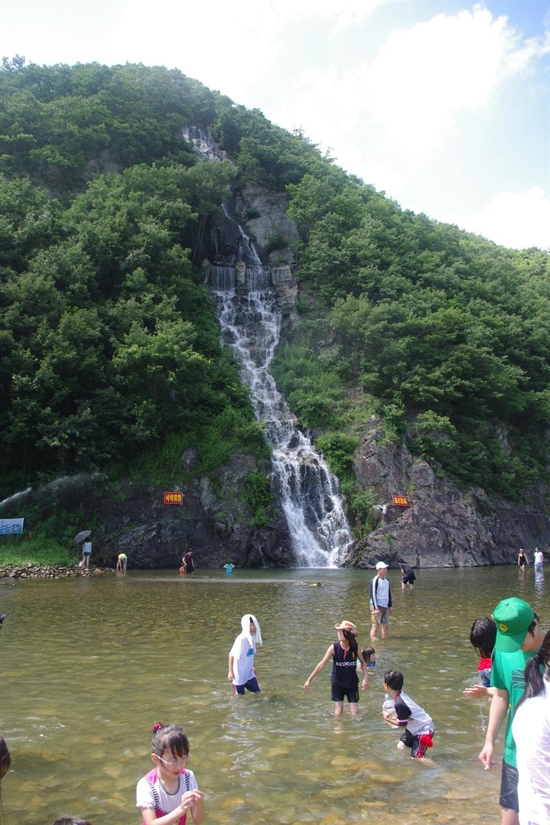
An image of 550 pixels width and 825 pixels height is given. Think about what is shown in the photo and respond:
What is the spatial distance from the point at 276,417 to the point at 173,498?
33.6 ft

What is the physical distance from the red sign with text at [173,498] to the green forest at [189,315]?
1.34 m

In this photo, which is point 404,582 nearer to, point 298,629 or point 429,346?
point 298,629

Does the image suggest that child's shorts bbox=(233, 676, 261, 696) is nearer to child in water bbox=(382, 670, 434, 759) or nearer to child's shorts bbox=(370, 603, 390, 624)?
child in water bbox=(382, 670, 434, 759)

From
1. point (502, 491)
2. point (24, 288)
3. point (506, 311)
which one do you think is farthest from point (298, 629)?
point (506, 311)

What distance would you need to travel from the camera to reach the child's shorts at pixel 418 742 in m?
6.14

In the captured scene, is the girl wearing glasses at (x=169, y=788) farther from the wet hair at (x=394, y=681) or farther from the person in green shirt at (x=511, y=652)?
the wet hair at (x=394, y=681)

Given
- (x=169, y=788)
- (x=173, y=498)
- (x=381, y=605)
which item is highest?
(x=173, y=498)

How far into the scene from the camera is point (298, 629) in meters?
12.7

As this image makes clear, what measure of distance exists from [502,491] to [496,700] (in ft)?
111

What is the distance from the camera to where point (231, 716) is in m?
7.47

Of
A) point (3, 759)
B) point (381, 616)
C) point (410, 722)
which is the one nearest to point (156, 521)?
point (381, 616)

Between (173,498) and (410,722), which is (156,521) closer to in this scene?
(173,498)

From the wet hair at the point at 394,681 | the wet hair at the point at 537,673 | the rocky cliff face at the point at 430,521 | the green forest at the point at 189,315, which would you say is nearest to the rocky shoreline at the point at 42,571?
the green forest at the point at 189,315

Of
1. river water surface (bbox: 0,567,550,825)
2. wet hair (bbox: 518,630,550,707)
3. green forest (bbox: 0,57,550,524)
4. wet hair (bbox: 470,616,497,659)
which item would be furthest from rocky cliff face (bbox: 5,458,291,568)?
wet hair (bbox: 518,630,550,707)
